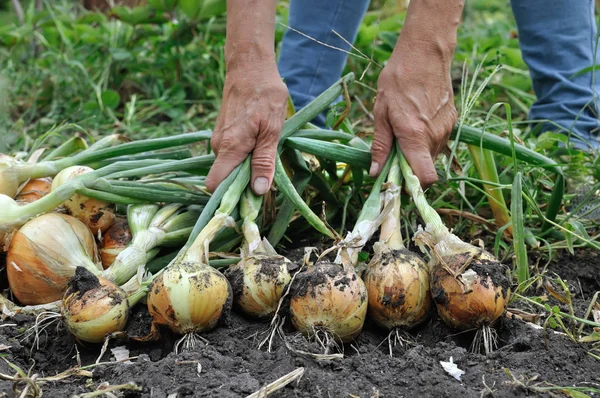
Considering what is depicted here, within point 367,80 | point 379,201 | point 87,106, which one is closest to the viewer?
point 379,201

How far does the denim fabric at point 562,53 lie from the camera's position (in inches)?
98.8

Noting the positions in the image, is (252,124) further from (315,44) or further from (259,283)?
(315,44)

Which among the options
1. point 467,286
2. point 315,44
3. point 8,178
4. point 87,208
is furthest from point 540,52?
point 8,178

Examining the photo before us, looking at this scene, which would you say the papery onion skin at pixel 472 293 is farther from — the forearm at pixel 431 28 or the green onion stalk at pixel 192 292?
the forearm at pixel 431 28

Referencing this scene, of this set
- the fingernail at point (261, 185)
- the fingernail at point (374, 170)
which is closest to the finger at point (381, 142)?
the fingernail at point (374, 170)

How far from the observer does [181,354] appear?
50.7 inches

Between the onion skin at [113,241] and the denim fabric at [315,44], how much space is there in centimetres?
109

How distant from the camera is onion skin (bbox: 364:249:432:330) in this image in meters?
1.40

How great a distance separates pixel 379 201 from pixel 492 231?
57 cm

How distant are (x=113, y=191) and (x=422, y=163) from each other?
819 millimetres

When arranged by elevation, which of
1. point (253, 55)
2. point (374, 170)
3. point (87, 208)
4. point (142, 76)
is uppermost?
point (253, 55)

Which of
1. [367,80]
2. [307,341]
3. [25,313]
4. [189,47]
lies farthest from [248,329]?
[189,47]

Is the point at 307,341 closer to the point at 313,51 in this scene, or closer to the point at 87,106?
the point at 313,51

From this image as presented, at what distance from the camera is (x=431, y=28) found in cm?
175
